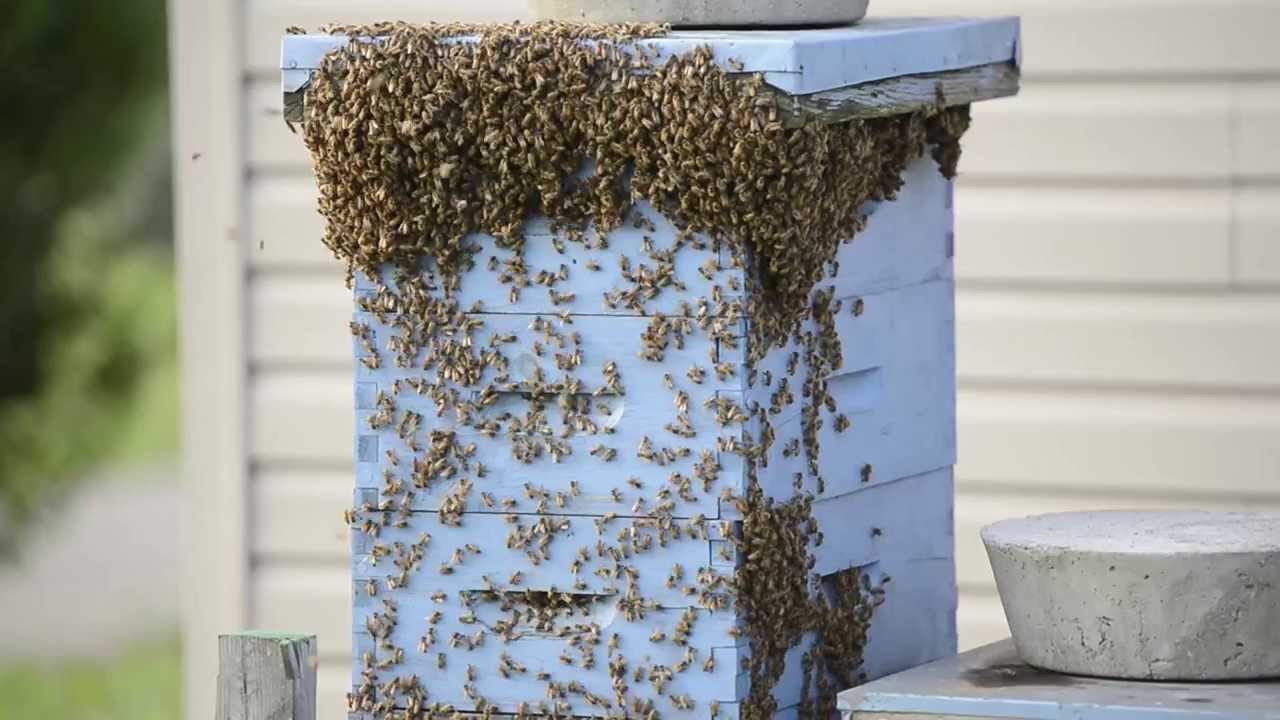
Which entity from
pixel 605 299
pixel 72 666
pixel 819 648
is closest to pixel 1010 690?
pixel 819 648

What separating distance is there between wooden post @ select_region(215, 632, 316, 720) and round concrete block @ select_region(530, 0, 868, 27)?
0.79m

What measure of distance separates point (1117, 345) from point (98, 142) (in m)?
3.49

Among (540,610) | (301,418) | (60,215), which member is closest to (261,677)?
(540,610)

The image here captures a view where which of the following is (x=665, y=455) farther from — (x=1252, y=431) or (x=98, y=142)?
(x=98, y=142)

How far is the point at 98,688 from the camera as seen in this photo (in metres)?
8.62

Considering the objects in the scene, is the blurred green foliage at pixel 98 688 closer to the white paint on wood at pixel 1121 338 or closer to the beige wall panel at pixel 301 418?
the beige wall panel at pixel 301 418

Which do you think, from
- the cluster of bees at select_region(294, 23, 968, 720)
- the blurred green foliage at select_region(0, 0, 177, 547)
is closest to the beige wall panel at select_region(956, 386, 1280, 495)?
the cluster of bees at select_region(294, 23, 968, 720)

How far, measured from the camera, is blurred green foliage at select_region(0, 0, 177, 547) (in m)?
5.82

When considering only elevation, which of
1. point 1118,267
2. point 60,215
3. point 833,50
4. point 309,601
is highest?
point 60,215

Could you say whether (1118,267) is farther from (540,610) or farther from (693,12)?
(540,610)

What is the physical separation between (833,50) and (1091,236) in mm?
1483

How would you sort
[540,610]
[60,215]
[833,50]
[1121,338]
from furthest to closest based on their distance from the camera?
[60,215], [1121,338], [540,610], [833,50]

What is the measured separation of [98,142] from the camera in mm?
6082

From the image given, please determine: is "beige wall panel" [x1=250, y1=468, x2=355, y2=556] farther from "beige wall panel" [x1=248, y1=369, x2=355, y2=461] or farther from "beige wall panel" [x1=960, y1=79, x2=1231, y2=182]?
"beige wall panel" [x1=960, y1=79, x2=1231, y2=182]
